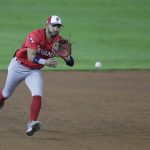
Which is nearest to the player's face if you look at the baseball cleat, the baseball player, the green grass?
the baseball player

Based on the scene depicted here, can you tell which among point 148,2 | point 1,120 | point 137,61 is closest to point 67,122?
point 1,120

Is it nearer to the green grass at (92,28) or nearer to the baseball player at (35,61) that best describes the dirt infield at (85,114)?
the baseball player at (35,61)

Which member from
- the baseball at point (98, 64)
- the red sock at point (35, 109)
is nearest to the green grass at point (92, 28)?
the baseball at point (98, 64)

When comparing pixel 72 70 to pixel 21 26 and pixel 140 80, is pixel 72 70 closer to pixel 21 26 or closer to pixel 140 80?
pixel 140 80

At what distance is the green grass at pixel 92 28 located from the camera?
18.7 m

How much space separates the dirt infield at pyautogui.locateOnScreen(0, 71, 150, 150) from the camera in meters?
9.52

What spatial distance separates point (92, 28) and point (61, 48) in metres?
13.7

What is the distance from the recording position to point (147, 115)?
38.8ft

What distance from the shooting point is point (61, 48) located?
9.89 meters

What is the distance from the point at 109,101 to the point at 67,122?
209cm

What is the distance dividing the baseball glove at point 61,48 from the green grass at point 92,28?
6874mm

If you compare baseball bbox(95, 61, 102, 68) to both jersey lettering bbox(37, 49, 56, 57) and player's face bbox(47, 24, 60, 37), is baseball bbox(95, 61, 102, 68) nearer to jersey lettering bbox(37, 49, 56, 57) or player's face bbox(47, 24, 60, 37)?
jersey lettering bbox(37, 49, 56, 57)

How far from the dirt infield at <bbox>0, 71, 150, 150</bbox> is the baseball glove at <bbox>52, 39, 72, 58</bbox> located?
1304mm

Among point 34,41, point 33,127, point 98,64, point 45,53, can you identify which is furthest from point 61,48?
point 98,64
